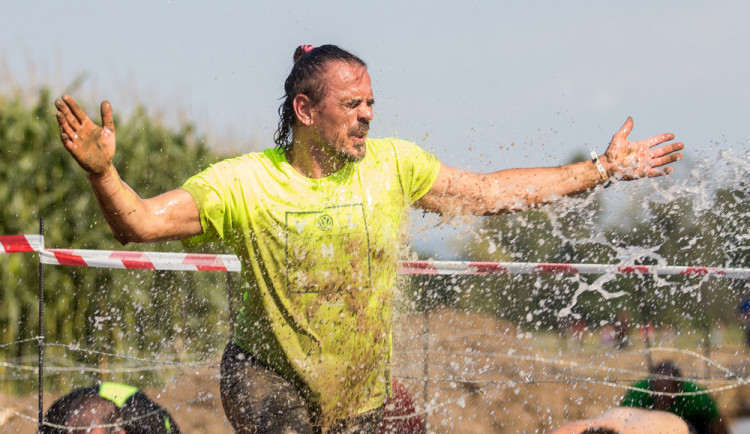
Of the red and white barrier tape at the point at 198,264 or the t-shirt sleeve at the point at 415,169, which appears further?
the red and white barrier tape at the point at 198,264

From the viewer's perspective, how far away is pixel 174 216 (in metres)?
2.56

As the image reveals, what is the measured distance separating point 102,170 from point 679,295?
14.3m

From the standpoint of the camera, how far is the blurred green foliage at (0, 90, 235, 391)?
729 centimetres

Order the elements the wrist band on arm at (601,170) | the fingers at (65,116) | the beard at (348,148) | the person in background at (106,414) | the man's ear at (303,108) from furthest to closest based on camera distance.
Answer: the person in background at (106,414) < the wrist band on arm at (601,170) < the man's ear at (303,108) < the beard at (348,148) < the fingers at (65,116)

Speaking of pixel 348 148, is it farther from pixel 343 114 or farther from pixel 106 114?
pixel 106 114

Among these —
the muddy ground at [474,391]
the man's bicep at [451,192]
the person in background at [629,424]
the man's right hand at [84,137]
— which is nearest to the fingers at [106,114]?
the man's right hand at [84,137]

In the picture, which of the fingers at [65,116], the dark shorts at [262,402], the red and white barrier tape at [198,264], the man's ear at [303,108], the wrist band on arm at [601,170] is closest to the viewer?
the fingers at [65,116]

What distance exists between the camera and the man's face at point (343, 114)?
282 cm

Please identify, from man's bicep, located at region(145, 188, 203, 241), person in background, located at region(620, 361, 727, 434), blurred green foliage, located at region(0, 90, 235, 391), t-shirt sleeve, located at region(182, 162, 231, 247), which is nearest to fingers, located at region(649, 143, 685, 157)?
person in background, located at region(620, 361, 727, 434)

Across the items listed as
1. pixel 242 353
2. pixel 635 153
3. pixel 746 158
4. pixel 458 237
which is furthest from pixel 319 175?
pixel 746 158

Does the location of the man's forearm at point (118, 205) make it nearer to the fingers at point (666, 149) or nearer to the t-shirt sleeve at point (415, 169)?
the t-shirt sleeve at point (415, 169)

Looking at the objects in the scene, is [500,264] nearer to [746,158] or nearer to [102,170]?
[746,158]

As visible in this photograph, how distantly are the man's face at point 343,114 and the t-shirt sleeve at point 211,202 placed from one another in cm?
41

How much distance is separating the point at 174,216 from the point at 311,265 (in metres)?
0.53
